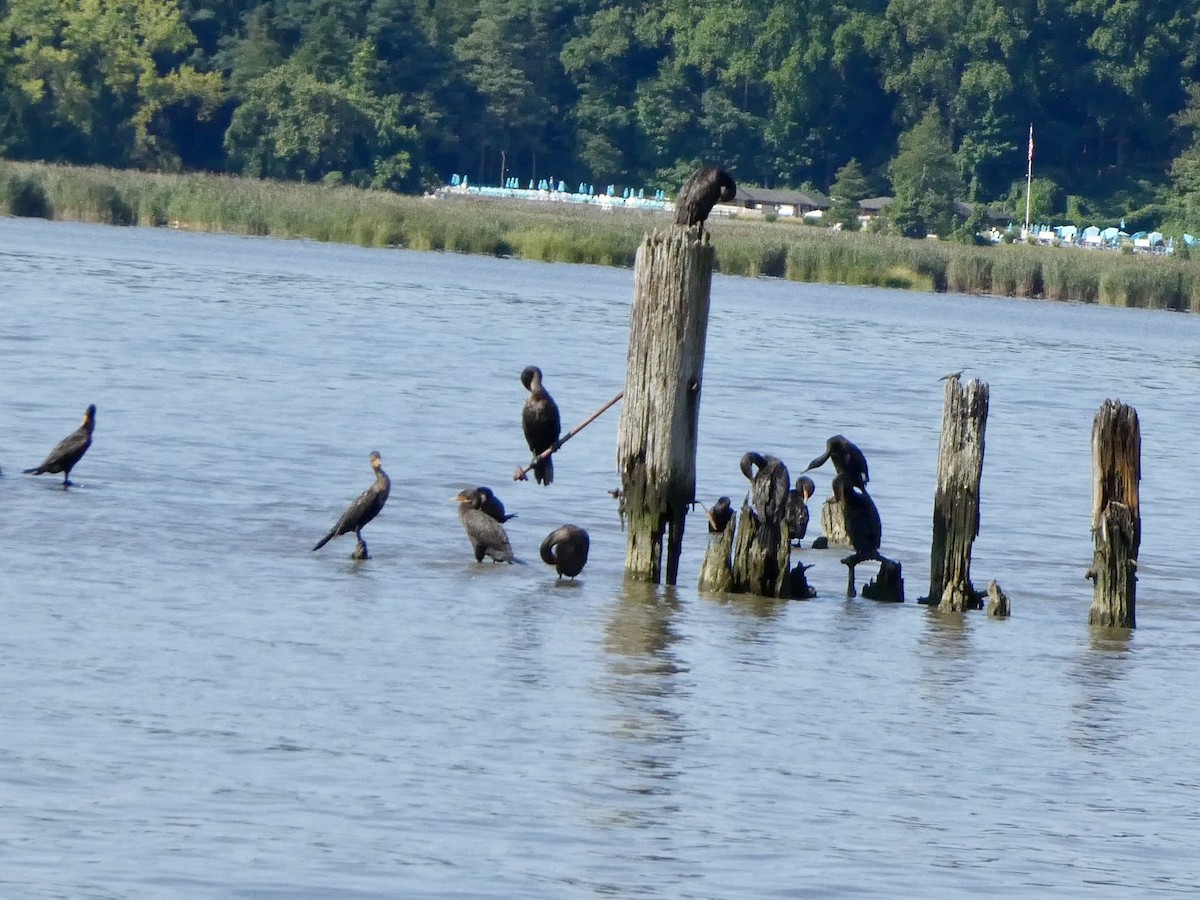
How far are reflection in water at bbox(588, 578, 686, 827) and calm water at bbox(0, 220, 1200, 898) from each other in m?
0.02

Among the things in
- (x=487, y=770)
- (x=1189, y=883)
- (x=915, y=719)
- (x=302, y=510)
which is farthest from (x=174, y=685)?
(x=302, y=510)

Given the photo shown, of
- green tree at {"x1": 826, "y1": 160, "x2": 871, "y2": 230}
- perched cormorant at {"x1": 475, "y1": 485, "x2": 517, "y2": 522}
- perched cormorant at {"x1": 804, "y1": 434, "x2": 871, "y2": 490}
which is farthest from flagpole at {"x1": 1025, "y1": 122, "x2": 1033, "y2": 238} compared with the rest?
perched cormorant at {"x1": 475, "y1": 485, "x2": 517, "y2": 522}

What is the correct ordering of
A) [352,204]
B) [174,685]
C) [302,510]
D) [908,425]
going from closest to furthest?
1. [174,685]
2. [302,510]
3. [908,425]
4. [352,204]

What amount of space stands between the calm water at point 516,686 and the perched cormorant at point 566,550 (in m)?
0.12

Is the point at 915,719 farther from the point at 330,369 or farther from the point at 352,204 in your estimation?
the point at 352,204

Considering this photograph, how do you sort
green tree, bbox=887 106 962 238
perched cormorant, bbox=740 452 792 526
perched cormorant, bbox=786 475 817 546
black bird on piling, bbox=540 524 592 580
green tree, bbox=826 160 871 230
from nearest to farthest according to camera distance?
perched cormorant, bbox=740 452 792 526 → black bird on piling, bbox=540 524 592 580 → perched cormorant, bbox=786 475 817 546 → green tree, bbox=826 160 871 230 → green tree, bbox=887 106 962 238

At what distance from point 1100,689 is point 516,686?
108 inches

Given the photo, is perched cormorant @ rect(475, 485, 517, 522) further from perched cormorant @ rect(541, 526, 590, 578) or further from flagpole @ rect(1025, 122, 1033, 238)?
flagpole @ rect(1025, 122, 1033, 238)

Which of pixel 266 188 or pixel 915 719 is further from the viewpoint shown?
pixel 266 188

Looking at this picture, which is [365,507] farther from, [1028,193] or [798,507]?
[1028,193]

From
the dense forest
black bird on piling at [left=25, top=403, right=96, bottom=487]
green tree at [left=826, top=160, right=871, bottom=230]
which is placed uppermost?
the dense forest

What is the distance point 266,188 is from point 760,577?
5077 centimetres

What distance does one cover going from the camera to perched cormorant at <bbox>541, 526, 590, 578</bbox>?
1333 cm

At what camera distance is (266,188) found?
2462 inches
